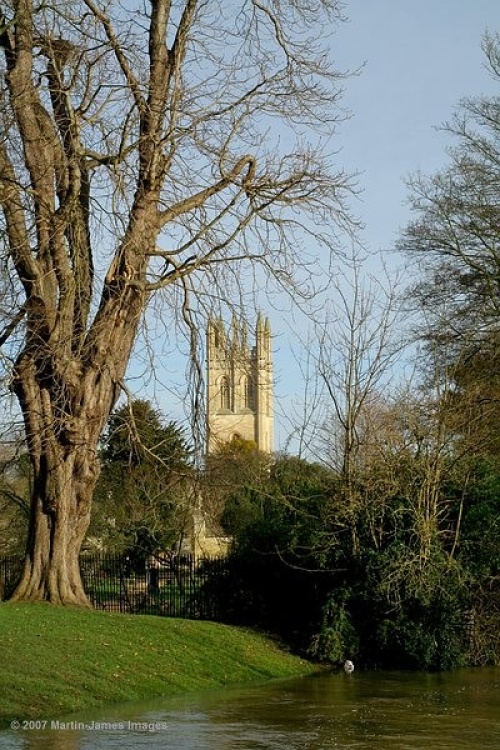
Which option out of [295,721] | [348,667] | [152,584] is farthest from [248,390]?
[152,584]

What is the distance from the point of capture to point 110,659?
49.2ft

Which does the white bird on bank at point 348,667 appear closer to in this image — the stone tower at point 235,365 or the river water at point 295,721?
the river water at point 295,721

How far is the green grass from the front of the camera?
1275cm

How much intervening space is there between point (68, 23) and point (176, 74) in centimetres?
192

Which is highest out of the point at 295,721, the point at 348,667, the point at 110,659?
the point at 110,659

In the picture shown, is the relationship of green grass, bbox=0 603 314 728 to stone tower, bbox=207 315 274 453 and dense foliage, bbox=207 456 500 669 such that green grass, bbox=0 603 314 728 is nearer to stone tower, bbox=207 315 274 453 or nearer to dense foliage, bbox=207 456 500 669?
dense foliage, bbox=207 456 500 669

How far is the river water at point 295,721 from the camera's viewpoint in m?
10.8

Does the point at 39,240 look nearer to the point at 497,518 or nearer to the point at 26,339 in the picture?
the point at 26,339

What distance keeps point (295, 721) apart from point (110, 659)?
342 centimetres

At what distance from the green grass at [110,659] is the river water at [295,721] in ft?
1.40
